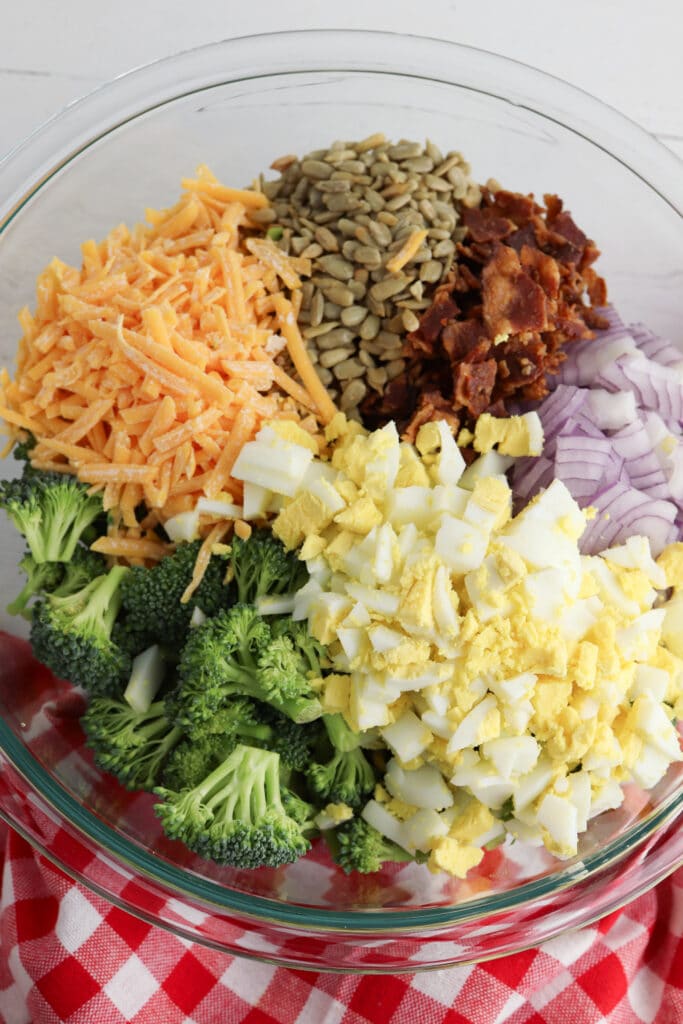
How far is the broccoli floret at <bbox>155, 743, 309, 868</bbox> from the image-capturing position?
5.73 ft

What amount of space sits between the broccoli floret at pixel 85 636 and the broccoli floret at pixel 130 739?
1.9 inches

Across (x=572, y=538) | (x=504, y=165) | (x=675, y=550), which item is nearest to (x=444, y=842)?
(x=572, y=538)

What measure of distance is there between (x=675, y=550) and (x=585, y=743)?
484mm

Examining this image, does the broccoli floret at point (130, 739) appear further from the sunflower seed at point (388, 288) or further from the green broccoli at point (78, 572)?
the sunflower seed at point (388, 288)

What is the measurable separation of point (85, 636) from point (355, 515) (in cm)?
58

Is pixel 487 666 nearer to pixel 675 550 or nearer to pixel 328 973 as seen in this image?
pixel 675 550

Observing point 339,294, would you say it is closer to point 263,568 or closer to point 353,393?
point 353,393

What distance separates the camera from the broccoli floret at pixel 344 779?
185 cm

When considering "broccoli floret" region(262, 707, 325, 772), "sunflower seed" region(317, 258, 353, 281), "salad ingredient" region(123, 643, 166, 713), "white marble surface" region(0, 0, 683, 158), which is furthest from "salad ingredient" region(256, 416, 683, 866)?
"white marble surface" region(0, 0, 683, 158)

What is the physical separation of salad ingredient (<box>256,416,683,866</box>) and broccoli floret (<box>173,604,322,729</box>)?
0.08m

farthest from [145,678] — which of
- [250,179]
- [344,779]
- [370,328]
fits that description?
[250,179]

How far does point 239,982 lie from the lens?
6.61 ft

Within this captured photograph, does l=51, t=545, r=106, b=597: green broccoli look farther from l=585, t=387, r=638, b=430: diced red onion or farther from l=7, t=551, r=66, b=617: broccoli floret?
l=585, t=387, r=638, b=430: diced red onion

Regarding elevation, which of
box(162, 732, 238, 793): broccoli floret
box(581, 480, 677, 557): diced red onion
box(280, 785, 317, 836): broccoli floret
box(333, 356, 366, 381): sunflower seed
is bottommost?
box(280, 785, 317, 836): broccoli floret
